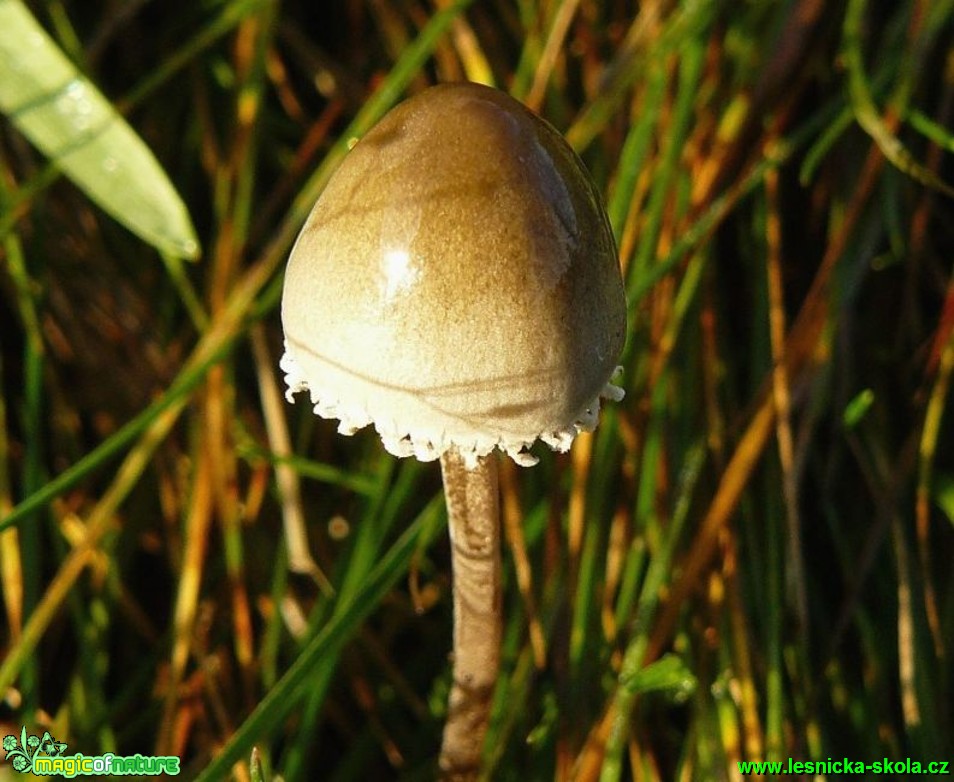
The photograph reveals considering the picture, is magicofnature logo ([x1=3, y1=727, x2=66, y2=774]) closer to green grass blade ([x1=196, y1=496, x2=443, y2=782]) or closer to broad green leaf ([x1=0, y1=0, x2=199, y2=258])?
green grass blade ([x1=196, y1=496, x2=443, y2=782])

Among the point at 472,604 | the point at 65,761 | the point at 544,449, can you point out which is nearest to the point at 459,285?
the point at 472,604

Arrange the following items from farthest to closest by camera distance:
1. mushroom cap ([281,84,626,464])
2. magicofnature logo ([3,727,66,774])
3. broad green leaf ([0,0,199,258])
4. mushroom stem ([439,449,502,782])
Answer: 1. broad green leaf ([0,0,199,258])
2. magicofnature logo ([3,727,66,774])
3. mushroom stem ([439,449,502,782])
4. mushroom cap ([281,84,626,464])

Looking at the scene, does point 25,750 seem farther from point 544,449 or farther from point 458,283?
point 458,283

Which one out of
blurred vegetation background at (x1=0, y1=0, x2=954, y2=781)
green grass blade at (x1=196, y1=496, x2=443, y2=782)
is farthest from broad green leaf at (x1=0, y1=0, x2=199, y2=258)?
green grass blade at (x1=196, y1=496, x2=443, y2=782)

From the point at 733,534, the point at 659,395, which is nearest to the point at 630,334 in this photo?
the point at 659,395

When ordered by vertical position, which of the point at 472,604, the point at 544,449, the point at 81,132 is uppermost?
the point at 81,132

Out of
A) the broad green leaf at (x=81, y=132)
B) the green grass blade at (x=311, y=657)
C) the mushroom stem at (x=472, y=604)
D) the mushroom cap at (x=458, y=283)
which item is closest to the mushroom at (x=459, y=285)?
the mushroom cap at (x=458, y=283)

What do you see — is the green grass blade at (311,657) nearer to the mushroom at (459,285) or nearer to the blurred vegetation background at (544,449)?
the blurred vegetation background at (544,449)
